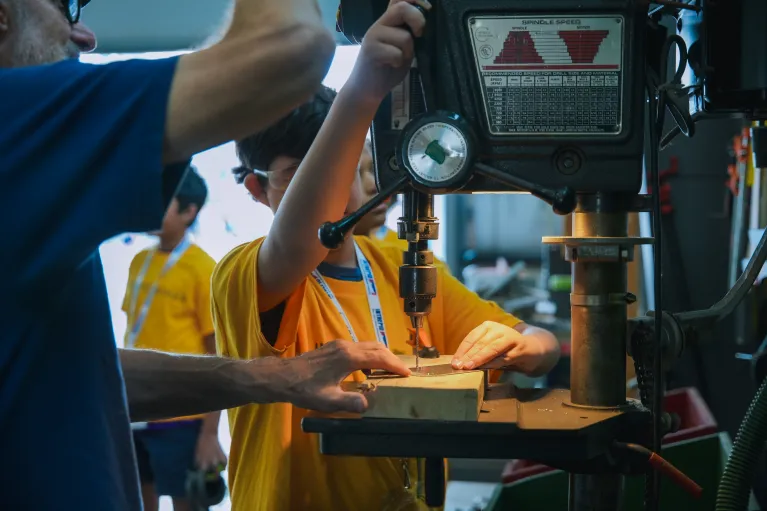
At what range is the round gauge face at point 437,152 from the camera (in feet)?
3.43

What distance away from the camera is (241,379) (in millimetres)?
1234

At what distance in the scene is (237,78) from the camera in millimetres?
854

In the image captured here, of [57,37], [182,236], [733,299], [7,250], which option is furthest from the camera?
[182,236]

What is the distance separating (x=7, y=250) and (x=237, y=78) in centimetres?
29

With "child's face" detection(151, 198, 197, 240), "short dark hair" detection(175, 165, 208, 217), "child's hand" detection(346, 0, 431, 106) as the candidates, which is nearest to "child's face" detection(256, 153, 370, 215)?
"child's hand" detection(346, 0, 431, 106)

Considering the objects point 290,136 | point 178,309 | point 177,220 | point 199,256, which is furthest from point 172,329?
point 290,136

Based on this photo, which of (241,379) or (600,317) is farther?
(241,379)

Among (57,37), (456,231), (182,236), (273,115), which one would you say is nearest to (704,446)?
(273,115)

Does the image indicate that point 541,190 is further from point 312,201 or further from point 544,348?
point 544,348

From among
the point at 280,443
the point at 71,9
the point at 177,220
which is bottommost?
the point at 280,443

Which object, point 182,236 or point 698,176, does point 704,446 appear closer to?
point 698,176

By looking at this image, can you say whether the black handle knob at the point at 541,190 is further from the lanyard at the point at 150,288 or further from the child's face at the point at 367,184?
the lanyard at the point at 150,288

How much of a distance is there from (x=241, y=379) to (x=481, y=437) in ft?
1.33

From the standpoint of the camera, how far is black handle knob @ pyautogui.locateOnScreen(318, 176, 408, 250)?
108 cm
